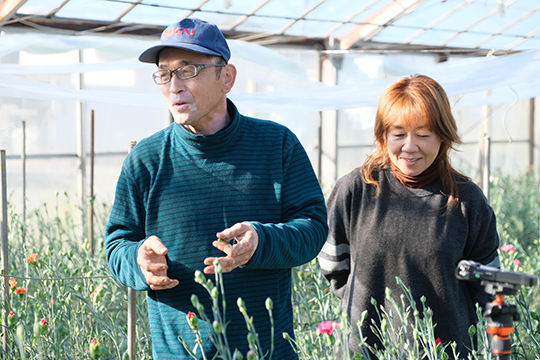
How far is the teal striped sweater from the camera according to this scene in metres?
0.97

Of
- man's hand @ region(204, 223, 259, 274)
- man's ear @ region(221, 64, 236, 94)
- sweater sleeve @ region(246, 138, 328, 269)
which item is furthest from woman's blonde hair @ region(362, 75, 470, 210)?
man's hand @ region(204, 223, 259, 274)

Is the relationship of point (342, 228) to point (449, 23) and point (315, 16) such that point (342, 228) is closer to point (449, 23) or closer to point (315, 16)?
point (315, 16)

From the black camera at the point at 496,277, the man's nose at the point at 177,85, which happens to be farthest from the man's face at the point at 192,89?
the black camera at the point at 496,277

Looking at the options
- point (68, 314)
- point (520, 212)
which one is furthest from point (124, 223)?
point (520, 212)

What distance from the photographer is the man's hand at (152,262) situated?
84cm

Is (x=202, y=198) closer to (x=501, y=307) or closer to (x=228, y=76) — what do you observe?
(x=228, y=76)

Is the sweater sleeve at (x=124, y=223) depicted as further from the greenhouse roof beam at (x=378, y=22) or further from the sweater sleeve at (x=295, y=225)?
the greenhouse roof beam at (x=378, y=22)

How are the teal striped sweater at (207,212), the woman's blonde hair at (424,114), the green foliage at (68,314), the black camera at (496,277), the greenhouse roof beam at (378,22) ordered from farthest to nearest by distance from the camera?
the greenhouse roof beam at (378,22)
the green foliage at (68,314)
the woman's blonde hair at (424,114)
the teal striped sweater at (207,212)
the black camera at (496,277)

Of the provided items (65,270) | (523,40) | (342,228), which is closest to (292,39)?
(523,40)

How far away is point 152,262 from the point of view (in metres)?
0.85

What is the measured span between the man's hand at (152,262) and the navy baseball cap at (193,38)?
0.34m

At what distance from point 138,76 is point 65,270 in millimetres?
3244

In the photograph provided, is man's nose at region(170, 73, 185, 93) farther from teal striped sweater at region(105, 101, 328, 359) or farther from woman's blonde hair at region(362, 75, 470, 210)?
woman's blonde hair at region(362, 75, 470, 210)

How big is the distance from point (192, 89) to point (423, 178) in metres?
0.57
